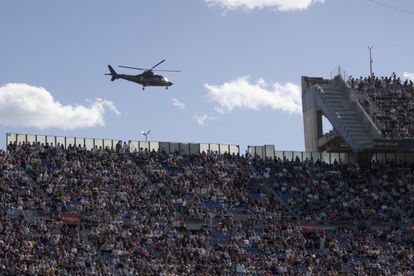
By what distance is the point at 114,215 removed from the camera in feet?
185

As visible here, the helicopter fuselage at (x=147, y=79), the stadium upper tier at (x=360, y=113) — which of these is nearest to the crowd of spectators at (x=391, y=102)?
the stadium upper tier at (x=360, y=113)

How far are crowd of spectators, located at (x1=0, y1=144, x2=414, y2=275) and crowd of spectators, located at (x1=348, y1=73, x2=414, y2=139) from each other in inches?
125

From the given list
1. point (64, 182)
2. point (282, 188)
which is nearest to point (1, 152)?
point (64, 182)

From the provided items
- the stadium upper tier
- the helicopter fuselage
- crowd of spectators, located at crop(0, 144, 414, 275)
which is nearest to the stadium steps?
the stadium upper tier

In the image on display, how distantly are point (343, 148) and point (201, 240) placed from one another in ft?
74.1

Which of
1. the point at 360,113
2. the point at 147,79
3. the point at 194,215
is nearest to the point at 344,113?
the point at 360,113

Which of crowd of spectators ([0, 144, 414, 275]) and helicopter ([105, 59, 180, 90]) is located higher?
→ helicopter ([105, 59, 180, 90])

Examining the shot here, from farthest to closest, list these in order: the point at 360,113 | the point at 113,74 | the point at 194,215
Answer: the point at 360,113
the point at 113,74
the point at 194,215

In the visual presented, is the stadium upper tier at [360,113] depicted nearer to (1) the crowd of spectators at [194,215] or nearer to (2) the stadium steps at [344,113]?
(2) the stadium steps at [344,113]

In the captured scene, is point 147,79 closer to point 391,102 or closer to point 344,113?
point 344,113

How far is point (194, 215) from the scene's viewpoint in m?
59.7

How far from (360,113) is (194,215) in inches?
726

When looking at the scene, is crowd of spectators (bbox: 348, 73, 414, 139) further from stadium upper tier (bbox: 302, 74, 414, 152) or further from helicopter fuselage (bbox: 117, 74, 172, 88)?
helicopter fuselage (bbox: 117, 74, 172, 88)

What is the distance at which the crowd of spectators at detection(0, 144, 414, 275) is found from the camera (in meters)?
52.2
